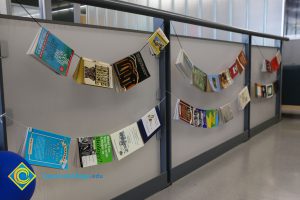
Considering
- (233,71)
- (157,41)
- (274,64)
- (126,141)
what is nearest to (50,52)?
(126,141)

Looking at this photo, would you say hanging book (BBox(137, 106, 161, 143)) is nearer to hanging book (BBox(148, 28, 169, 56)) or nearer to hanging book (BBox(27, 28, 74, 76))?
hanging book (BBox(148, 28, 169, 56))

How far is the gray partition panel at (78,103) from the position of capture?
116 cm

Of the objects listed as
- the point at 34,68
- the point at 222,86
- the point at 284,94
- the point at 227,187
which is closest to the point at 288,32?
the point at 284,94

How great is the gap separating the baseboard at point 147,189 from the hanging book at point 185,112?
41 centimetres

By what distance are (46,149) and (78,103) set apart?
0.98 feet

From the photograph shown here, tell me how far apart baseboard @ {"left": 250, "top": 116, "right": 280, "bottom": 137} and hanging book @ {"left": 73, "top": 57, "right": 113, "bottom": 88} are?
7.83 feet

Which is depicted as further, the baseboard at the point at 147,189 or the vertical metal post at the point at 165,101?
the vertical metal post at the point at 165,101

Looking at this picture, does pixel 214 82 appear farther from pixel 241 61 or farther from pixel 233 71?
pixel 241 61

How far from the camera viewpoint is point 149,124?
178 cm

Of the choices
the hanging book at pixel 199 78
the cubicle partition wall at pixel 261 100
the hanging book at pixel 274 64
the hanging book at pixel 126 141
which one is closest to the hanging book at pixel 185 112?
the hanging book at pixel 199 78

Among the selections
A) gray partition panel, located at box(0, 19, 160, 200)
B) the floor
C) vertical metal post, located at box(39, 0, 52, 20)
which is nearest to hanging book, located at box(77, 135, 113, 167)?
gray partition panel, located at box(0, 19, 160, 200)

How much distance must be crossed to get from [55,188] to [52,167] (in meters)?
0.17

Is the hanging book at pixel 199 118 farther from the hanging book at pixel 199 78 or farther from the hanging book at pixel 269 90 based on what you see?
the hanging book at pixel 269 90

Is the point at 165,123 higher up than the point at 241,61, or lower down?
lower down
